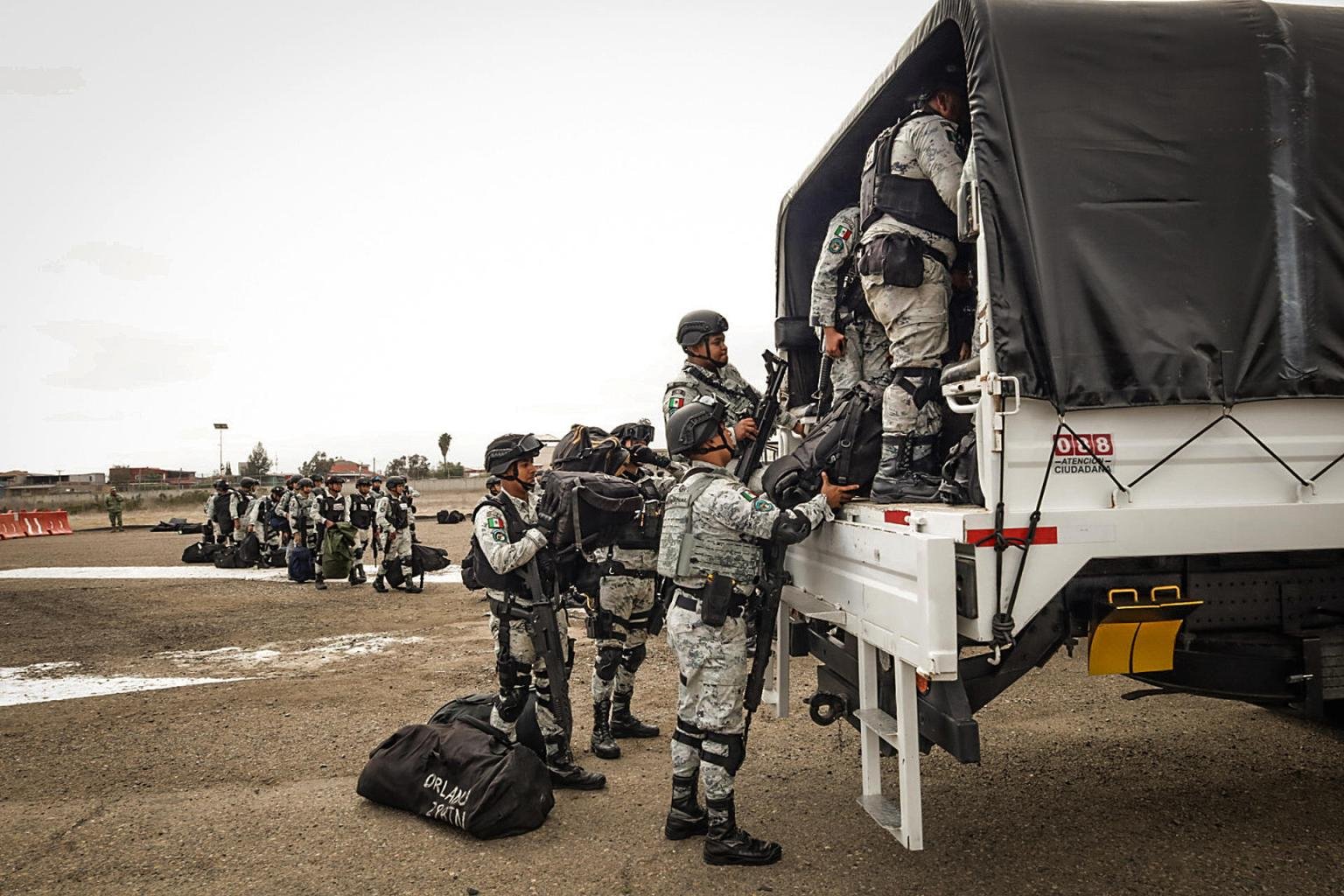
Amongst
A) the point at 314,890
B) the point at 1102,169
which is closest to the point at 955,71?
the point at 1102,169

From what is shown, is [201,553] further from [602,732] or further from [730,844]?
[730,844]

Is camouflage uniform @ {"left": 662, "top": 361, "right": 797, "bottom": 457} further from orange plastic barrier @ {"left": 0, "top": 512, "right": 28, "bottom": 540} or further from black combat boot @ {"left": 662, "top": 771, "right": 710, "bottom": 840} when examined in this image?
orange plastic barrier @ {"left": 0, "top": 512, "right": 28, "bottom": 540}

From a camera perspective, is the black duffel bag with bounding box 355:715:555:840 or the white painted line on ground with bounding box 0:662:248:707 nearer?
the black duffel bag with bounding box 355:715:555:840

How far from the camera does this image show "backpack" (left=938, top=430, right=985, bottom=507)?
122 inches

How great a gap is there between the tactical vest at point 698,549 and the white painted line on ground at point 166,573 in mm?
11083

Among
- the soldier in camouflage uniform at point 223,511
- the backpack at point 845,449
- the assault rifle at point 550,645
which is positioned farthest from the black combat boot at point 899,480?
the soldier in camouflage uniform at point 223,511

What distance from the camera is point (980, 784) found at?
4.49 meters

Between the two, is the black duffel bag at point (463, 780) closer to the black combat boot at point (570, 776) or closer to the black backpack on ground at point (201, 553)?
the black combat boot at point (570, 776)

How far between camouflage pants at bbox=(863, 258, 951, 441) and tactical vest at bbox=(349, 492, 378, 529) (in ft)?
39.9

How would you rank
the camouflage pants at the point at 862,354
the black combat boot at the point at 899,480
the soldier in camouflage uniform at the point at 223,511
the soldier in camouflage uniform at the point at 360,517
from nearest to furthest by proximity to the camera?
the black combat boot at the point at 899,480 → the camouflage pants at the point at 862,354 → the soldier in camouflage uniform at the point at 360,517 → the soldier in camouflage uniform at the point at 223,511

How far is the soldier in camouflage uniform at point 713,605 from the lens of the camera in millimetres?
3721

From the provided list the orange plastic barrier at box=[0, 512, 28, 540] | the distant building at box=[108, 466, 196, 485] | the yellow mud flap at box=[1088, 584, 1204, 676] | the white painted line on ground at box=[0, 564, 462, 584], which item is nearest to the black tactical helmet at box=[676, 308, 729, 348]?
the yellow mud flap at box=[1088, 584, 1204, 676]

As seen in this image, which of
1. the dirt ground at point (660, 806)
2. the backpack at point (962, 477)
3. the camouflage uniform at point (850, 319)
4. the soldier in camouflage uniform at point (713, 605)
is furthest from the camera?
the camouflage uniform at point (850, 319)

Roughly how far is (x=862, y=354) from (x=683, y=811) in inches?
97.1
